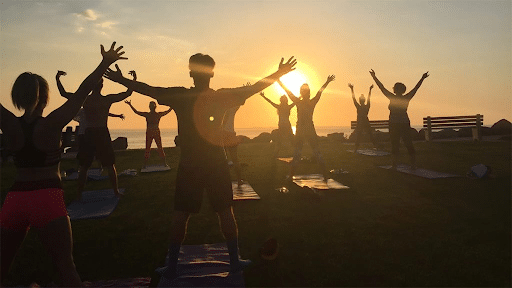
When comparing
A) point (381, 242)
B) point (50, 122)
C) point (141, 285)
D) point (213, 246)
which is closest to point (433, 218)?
point (381, 242)

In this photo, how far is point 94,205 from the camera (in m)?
7.61

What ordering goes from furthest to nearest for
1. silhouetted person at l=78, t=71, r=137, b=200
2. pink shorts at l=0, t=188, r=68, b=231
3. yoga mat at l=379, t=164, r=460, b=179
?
yoga mat at l=379, t=164, r=460, b=179, silhouetted person at l=78, t=71, r=137, b=200, pink shorts at l=0, t=188, r=68, b=231

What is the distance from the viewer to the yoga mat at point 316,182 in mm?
8541

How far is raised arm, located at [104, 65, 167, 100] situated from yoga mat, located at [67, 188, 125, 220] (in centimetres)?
376

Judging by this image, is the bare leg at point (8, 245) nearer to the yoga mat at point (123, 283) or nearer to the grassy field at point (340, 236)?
the yoga mat at point (123, 283)

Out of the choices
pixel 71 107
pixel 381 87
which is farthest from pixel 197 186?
pixel 381 87

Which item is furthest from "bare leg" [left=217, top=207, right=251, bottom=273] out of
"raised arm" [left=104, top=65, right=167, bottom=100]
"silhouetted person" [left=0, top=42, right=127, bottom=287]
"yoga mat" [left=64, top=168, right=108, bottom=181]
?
"yoga mat" [left=64, top=168, right=108, bottom=181]

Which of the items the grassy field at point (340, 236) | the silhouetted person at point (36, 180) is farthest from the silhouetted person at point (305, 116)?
the silhouetted person at point (36, 180)

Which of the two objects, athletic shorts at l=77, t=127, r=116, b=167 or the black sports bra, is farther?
athletic shorts at l=77, t=127, r=116, b=167

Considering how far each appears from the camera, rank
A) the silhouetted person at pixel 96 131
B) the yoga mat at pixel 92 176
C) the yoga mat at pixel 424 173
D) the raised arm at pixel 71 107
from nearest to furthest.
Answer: the raised arm at pixel 71 107, the silhouetted person at pixel 96 131, the yoga mat at pixel 424 173, the yoga mat at pixel 92 176

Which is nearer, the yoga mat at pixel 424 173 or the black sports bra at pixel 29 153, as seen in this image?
the black sports bra at pixel 29 153

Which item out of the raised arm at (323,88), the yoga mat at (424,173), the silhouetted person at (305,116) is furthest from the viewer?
→ the yoga mat at (424,173)

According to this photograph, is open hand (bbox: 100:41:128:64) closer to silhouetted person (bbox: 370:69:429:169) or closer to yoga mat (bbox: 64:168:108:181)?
silhouetted person (bbox: 370:69:429:169)

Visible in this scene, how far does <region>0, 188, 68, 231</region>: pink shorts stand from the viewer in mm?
2756
